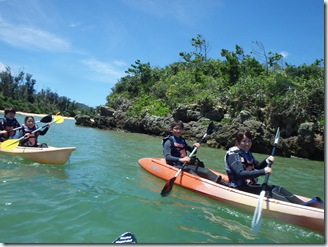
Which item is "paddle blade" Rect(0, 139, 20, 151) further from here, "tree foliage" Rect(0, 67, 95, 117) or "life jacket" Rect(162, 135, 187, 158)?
"tree foliage" Rect(0, 67, 95, 117)

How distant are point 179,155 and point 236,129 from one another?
9628mm

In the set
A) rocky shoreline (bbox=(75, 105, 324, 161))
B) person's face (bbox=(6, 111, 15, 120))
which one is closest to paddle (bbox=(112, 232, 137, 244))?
person's face (bbox=(6, 111, 15, 120))

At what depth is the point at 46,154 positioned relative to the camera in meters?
6.81

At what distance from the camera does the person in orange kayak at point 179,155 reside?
5844 mm

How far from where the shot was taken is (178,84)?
86.6ft

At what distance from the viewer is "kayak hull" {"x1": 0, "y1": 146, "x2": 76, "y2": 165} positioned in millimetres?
6770

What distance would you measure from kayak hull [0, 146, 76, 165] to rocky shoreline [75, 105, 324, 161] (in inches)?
389

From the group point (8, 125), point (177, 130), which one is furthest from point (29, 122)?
point (177, 130)

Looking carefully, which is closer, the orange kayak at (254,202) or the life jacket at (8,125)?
the orange kayak at (254,202)

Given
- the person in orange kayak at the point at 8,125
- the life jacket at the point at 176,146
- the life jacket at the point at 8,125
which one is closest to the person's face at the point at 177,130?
the life jacket at the point at 176,146

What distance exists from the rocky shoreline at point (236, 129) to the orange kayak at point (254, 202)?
9.57 m

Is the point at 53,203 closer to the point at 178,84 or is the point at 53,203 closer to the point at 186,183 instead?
the point at 186,183

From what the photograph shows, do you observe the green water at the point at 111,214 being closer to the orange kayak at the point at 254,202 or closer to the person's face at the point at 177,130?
the orange kayak at the point at 254,202

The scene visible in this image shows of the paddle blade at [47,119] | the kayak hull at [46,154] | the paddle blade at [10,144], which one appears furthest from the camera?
the paddle blade at [47,119]
